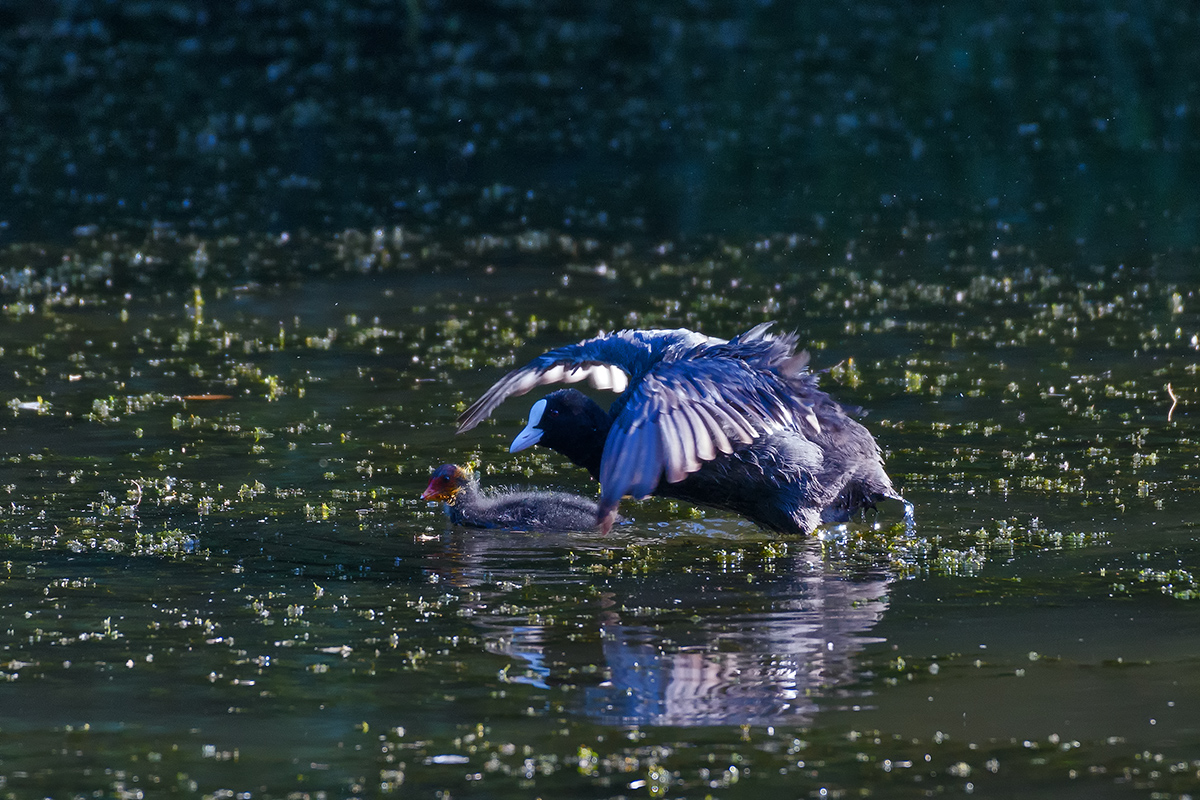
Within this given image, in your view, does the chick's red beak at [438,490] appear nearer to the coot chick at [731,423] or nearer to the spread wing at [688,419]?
the coot chick at [731,423]

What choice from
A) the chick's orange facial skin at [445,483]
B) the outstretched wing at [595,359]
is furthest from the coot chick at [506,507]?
the outstretched wing at [595,359]

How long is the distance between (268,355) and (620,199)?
818 centimetres

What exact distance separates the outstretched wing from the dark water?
65cm

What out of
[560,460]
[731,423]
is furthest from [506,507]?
[560,460]

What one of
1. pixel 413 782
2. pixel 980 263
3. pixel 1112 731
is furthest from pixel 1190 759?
pixel 980 263

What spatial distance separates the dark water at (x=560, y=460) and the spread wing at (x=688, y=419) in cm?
61

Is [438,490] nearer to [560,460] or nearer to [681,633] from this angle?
[560,460]

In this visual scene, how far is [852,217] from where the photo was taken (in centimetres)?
1994

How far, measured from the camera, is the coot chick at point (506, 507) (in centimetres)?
983

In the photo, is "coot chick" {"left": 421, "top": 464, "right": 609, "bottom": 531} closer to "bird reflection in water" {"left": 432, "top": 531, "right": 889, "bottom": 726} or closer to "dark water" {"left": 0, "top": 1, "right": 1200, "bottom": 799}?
"dark water" {"left": 0, "top": 1, "right": 1200, "bottom": 799}

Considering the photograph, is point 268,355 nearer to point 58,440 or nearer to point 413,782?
point 58,440

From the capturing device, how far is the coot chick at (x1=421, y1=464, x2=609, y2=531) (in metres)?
9.83

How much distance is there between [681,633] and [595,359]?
2844 mm

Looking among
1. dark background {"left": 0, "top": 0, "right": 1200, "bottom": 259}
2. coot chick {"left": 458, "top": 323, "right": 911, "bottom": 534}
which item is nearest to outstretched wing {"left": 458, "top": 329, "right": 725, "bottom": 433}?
coot chick {"left": 458, "top": 323, "right": 911, "bottom": 534}
